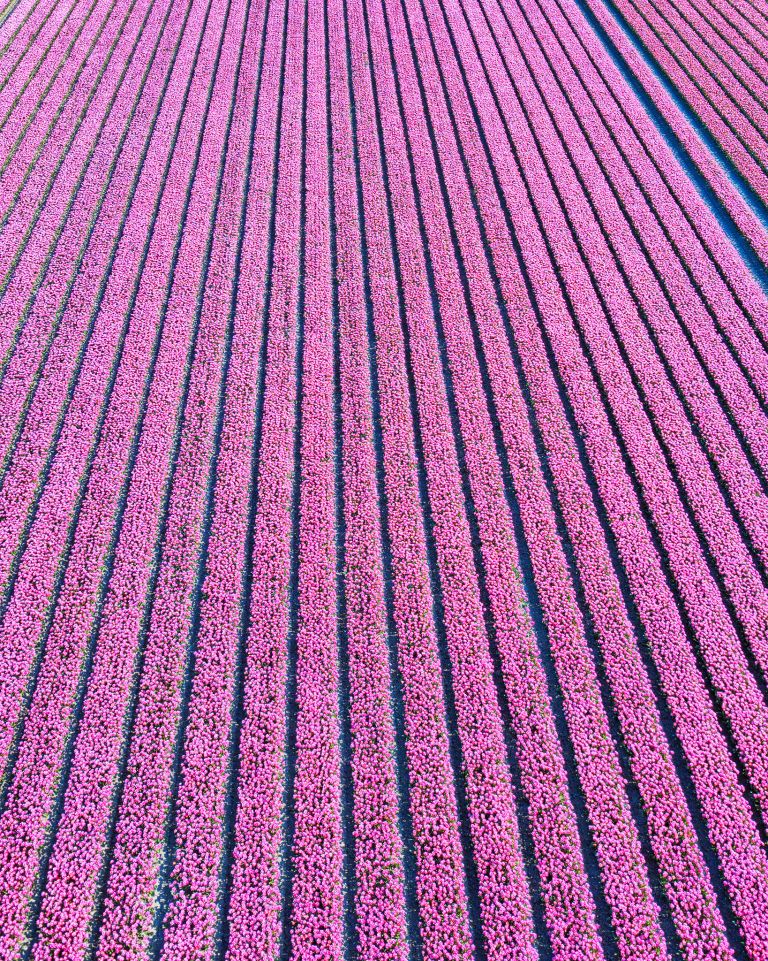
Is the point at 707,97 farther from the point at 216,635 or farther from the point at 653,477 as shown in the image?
the point at 216,635

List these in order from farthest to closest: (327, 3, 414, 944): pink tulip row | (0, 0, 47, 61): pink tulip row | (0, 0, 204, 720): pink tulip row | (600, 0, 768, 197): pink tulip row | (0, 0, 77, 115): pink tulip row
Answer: (0, 0, 47, 61): pink tulip row, (0, 0, 77, 115): pink tulip row, (600, 0, 768, 197): pink tulip row, (0, 0, 204, 720): pink tulip row, (327, 3, 414, 944): pink tulip row

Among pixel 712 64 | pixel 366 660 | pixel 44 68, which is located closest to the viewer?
pixel 366 660

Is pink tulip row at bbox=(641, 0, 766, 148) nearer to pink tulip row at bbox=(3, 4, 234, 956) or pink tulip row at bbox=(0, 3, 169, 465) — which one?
pink tulip row at bbox=(0, 3, 169, 465)

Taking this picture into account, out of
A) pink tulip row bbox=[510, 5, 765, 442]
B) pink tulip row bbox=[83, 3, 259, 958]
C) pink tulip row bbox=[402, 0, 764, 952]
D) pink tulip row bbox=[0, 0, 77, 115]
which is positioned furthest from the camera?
pink tulip row bbox=[0, 0, 77, 115]

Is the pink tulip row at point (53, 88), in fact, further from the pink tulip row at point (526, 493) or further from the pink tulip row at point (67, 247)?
the pink tulip row at point (526, 493)

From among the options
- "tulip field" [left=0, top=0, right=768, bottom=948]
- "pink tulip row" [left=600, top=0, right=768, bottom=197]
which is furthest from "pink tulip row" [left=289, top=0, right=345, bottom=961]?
"pink tulip row" [left=600, top=0, right=768, bottom=197]

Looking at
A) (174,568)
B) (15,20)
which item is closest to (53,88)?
(15,20)

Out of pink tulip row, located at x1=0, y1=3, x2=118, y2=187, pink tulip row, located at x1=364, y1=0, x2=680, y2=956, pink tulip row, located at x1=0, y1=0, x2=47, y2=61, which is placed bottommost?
pink tulip row, located at x1=364, y1=0, x2=680, y2=956

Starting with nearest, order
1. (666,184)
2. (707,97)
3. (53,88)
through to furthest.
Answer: (666,184) < (53,88) < (707,97)
